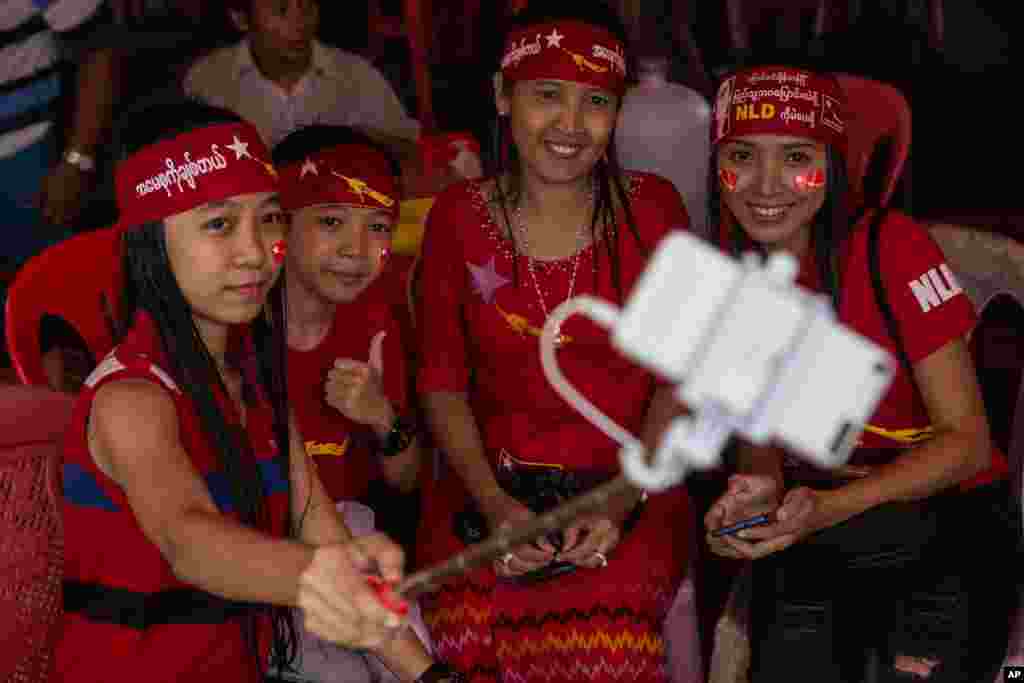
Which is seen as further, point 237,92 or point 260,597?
point 237,92

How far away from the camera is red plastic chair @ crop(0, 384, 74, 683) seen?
2.05 m

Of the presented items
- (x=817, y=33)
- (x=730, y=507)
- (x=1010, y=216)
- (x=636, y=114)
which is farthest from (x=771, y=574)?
(x=817, y=33)

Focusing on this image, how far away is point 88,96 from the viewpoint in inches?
159

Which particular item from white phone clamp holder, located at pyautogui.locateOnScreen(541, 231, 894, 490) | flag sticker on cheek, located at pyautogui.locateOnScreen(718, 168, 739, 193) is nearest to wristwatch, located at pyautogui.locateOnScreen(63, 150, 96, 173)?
flag sticker on cheek, located at pyautogui.locateOnScreen(718, 168, 739, 193)

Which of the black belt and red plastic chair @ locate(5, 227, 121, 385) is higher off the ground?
red plastic chair @ locate(5, 227, 121, 385)

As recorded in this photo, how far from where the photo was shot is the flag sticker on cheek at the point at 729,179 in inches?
103

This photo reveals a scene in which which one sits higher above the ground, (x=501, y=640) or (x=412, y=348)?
(x=412, y=348)

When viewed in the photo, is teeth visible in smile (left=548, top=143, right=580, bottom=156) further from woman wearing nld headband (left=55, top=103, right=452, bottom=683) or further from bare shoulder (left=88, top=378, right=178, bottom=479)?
bare shoulder (left=88, top=378, right=178, bottom=479)

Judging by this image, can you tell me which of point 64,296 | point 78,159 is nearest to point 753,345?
point 64,296

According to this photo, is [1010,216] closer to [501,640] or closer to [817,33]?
[817,33]

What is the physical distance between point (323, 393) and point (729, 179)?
94 centimetres

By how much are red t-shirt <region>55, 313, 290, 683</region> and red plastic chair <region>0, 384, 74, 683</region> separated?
0.08 meters

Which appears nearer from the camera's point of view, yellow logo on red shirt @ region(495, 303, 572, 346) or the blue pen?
the blue pen

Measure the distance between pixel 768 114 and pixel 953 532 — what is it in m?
0.86
